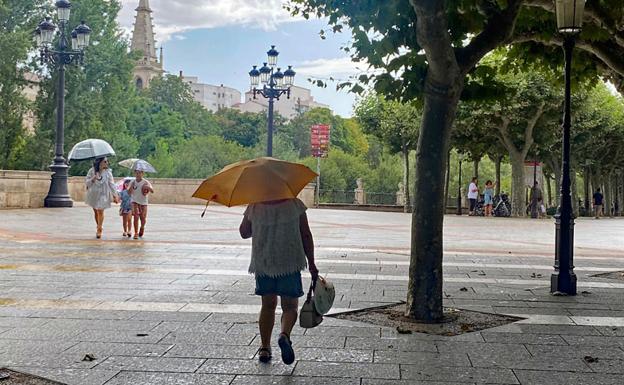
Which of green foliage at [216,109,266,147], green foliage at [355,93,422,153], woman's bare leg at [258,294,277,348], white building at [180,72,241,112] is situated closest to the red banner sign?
green foliage at [355,93,422,153]

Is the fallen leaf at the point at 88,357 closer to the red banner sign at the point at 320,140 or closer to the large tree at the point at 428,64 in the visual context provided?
the large tree at the point at 428,64

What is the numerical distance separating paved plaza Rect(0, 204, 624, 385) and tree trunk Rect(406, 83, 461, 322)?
2.04 feet

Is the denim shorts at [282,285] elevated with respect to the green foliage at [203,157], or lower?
lower

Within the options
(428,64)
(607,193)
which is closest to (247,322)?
(428,64)

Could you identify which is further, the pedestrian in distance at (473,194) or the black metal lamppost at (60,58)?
the pedestrian in distance at (473,194)

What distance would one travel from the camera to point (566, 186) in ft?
28.1

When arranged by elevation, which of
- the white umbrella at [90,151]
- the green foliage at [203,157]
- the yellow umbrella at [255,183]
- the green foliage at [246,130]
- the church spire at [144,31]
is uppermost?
the church spire at [144,31]

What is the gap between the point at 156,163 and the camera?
65.4 m

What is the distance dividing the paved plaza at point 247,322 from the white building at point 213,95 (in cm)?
16760

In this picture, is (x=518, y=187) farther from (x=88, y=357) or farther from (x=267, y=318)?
(x=88, y=357)

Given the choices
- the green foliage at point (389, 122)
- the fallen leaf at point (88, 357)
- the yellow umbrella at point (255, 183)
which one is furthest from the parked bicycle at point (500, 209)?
the fallen leaf at point (88, 357)

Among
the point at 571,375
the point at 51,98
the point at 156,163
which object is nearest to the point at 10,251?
the point at 571,375

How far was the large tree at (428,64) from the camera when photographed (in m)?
6.81

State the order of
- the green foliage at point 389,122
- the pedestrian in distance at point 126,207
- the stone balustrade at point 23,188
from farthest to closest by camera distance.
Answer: the green foliage at point 389,122
the stone balustrade at point 23,188
the pedestrian in distance at point 126,207
